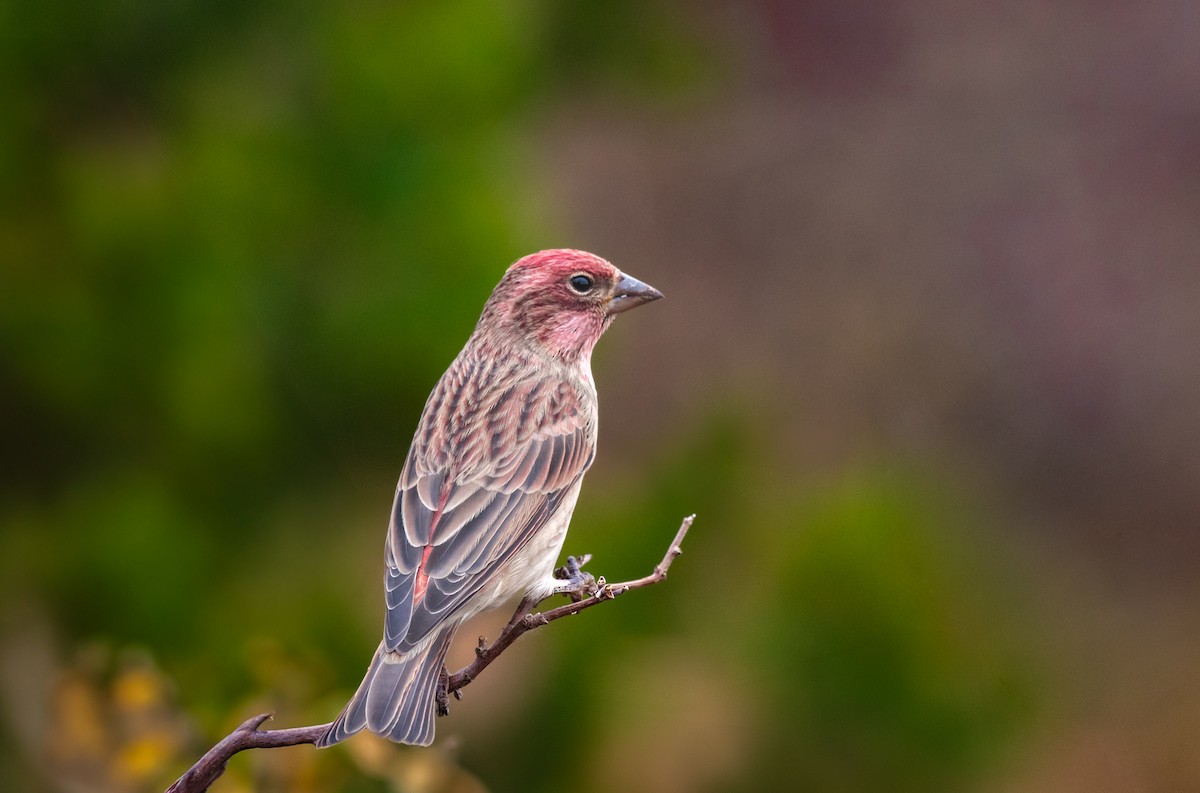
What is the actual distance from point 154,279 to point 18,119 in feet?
2.19

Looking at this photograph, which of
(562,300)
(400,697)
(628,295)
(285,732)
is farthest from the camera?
(562,300)

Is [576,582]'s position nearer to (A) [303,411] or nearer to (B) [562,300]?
(B) [562,300]

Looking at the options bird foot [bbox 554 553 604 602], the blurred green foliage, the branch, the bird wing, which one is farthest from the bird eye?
the blurred green foliage

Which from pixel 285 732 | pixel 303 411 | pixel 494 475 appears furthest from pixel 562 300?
pixel 303 411

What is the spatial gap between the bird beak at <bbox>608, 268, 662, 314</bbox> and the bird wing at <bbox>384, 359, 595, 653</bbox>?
0.31 m

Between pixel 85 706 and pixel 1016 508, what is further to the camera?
pixel 1016 508

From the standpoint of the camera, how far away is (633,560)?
18.0 ft

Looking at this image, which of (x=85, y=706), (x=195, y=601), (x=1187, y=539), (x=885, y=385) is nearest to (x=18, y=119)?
(x=195, y=601)

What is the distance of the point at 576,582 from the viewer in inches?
130

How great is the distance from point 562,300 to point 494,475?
18.0 inches

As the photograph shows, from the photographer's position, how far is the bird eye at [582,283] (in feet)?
11.7

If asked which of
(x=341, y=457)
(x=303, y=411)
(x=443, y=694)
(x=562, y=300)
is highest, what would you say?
(x=562, y=300)

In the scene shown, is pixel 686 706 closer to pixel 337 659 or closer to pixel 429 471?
pixel 337 659

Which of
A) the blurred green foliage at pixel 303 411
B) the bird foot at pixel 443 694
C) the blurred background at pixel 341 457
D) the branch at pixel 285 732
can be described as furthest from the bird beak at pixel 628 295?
the blurred green foliage at pixel 303 411
